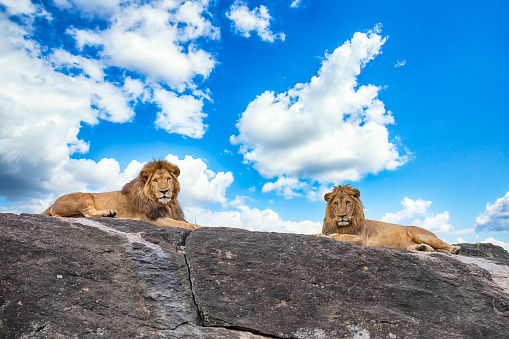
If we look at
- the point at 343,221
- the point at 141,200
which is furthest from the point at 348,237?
the point at 141,200

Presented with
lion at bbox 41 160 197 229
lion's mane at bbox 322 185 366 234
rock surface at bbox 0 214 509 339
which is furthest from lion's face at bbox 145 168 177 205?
rock surface at bbox 0 214 509 339

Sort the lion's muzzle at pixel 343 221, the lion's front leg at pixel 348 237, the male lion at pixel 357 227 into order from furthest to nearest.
Answer: the lion's muzzle at pixel 343 221 → the male lion at pixel 357 227 → the lion's front leg at pixel 348 237

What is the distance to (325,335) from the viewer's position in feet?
11.8

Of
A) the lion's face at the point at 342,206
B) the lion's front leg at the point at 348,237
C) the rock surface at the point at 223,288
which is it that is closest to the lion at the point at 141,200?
the lion's front leg at the point at 348,237

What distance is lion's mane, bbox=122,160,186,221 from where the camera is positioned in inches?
333

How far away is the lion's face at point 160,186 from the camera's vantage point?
27.7 ft

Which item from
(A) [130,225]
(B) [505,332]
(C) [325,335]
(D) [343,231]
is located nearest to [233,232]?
(A) [130,225]

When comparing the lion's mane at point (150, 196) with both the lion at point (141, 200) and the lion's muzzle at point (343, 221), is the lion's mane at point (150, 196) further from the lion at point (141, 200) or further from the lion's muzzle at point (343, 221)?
the lion's muzzle at point (343, 221)

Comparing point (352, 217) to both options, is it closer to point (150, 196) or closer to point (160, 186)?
point (160, 186)

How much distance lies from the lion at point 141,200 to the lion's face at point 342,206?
3.57 meters

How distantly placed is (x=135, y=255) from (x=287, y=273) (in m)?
1.68

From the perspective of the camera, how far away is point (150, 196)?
27.9 feet

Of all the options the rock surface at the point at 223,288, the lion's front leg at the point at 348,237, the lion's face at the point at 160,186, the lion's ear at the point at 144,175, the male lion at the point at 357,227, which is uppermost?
the lion's ear at the point at 144,175

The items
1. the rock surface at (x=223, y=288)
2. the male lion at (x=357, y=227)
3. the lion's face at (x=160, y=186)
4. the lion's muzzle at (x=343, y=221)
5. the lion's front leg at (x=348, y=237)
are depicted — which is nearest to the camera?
the rock surface at (x=223, y=288)
